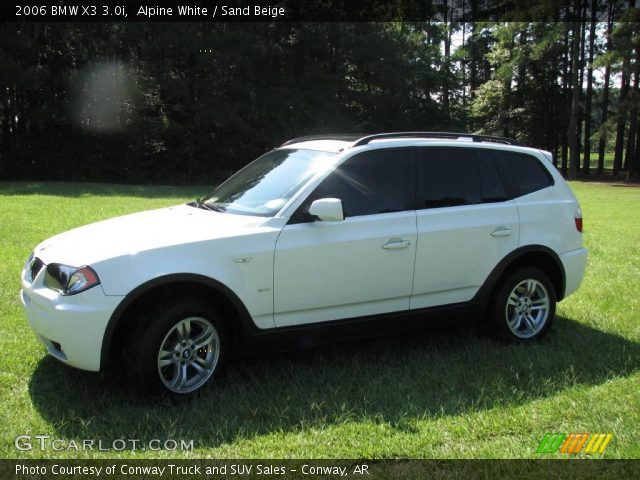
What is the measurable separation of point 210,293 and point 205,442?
3.49 ft

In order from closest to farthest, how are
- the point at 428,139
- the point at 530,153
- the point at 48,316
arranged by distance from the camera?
the point at 48,316
the point at 428,139
the point at 530,153

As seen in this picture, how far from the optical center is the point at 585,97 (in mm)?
47031

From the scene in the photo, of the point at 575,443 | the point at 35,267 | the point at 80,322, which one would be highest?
the point at 35,267

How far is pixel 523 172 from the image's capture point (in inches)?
226

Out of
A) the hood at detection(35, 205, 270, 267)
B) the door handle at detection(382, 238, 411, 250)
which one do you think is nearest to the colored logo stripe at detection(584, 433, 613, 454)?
the door handle at detection(382, 238, 411, 250)

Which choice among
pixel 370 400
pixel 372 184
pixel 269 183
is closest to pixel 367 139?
pixel 372 184

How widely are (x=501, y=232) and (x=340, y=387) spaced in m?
2.02

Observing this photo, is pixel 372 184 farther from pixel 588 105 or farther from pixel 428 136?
pixel 588 105

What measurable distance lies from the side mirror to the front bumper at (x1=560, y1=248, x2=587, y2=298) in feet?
8.44

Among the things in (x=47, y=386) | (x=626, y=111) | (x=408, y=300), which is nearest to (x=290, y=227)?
(x=408, y=300)

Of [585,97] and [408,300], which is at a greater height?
[585,97]

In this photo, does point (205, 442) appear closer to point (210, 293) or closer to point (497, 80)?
point (210, 293)

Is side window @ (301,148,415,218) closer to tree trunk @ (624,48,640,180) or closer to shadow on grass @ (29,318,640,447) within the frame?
shadow on grass @ (29,318,640,447)

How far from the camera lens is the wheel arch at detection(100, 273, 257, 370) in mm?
3961
